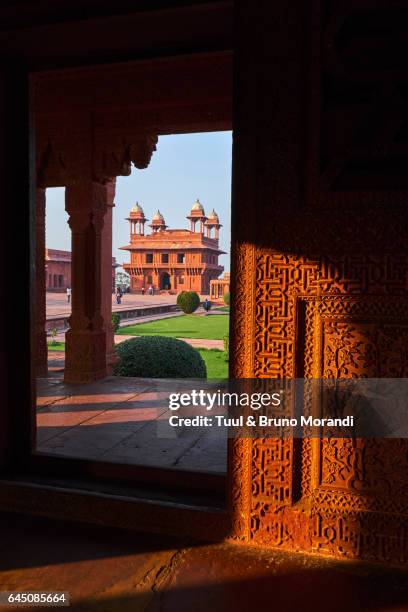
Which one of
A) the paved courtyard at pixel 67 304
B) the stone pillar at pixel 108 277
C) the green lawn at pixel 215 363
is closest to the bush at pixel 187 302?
the paved courtyard at pixel 67 304

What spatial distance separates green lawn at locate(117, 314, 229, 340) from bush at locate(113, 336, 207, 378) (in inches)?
300

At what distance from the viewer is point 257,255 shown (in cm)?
204

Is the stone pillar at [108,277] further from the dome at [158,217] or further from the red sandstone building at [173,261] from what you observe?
the dome at [158,217]

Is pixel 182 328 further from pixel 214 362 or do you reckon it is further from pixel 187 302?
pixel 214 362

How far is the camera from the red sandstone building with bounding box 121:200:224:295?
3972 cm

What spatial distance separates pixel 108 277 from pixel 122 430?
3.23m

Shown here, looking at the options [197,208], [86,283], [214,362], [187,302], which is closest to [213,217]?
[197,208]

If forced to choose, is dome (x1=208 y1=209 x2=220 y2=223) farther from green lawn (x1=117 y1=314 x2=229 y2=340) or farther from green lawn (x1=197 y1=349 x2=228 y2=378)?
green lawn (x1=197 y1=349 x2=228 y2=378)

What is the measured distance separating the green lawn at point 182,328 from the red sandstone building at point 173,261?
17.9 metres

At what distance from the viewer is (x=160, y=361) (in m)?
6.11

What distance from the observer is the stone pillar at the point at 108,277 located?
6.32 meters

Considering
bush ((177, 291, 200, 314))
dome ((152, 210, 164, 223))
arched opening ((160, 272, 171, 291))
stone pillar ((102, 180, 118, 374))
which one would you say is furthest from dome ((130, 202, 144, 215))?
stone pillar ((102, 180, 118, 374))

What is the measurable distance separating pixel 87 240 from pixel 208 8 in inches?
166

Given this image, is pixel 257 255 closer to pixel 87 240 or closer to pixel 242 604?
pixel 242 604
